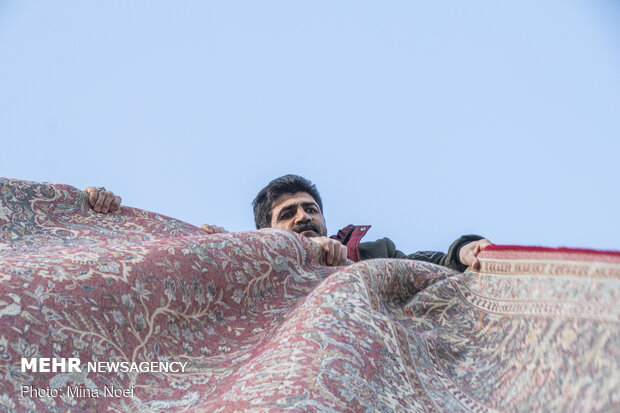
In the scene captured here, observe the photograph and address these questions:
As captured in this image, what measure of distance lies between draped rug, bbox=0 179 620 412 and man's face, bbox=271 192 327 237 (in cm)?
114

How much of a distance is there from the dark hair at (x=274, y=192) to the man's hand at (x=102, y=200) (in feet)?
3.17

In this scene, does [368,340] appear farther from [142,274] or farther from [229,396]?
[142,274]

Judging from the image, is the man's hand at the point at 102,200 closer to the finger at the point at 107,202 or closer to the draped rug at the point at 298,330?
the finger at the point at 107,202

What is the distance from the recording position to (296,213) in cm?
282

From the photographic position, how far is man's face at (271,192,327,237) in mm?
2750

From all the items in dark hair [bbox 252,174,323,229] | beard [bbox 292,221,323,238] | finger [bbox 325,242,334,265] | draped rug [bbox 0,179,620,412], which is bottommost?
draped rug [bbox 0,179,620,412]


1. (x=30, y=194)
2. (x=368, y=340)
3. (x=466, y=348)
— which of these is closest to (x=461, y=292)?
(x=466, y=348)

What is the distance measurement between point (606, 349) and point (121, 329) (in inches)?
33.9

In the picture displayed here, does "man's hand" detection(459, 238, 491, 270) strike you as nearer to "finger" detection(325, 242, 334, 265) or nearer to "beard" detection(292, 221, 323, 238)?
"finger" detection(325, 242, 334, 265)

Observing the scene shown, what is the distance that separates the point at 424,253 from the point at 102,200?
3.92 feet

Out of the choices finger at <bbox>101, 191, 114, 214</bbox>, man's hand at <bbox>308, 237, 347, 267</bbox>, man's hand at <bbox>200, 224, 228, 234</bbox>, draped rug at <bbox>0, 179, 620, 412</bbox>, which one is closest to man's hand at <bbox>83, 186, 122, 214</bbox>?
finger at <bbox>101, 191, 114, 214</bbox>

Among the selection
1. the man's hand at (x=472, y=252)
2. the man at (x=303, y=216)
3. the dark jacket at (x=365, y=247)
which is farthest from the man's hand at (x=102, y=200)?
the man's hand at (x=472, y=252)

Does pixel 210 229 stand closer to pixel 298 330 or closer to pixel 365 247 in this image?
pixel 365 247

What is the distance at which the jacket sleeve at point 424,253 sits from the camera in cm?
183
